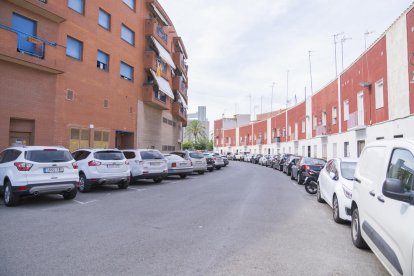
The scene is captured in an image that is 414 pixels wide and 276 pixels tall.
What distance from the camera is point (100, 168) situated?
1219 centimetres

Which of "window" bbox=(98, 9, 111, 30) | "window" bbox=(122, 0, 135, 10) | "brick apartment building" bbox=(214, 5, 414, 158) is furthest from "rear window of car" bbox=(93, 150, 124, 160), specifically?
"window" bbox=(122, 0, 135, 10)

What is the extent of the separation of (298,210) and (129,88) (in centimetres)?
1820

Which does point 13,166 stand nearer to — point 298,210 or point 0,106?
point 0,106

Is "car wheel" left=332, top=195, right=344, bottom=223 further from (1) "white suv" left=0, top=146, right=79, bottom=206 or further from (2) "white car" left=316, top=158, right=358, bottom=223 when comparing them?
(1) "white suv" left=0, top=146, right=79, bottom=206

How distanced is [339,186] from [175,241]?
430 centimetres

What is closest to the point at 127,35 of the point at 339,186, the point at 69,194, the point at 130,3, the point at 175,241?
the point at 130,3

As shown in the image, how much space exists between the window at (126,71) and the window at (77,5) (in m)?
5.07

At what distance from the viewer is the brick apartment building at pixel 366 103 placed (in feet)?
54.4

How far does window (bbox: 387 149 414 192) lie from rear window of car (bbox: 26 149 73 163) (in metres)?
8.77

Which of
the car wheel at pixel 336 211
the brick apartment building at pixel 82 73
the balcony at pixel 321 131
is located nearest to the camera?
the car wheel at pixel 336 211

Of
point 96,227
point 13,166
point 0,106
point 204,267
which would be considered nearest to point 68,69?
point 0,106

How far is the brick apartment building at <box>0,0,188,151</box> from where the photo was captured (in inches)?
588

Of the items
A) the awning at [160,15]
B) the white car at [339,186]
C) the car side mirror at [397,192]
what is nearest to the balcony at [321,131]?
the awning at [160,15]

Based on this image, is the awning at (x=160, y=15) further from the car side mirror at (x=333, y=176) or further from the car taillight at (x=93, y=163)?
the car side mirror at (x=333, y=176)
